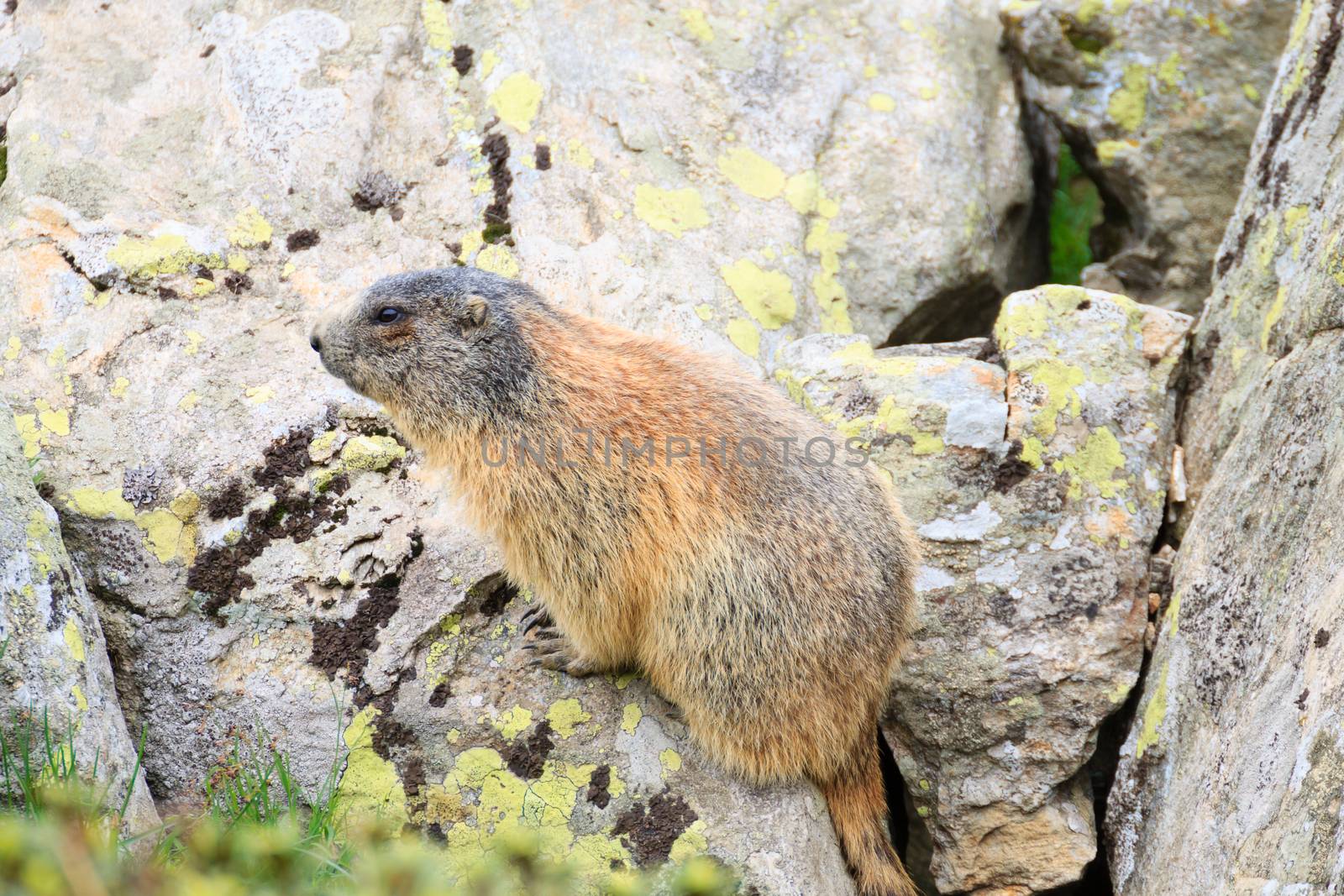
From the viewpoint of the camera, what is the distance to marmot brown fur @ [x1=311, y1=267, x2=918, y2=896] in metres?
5.82

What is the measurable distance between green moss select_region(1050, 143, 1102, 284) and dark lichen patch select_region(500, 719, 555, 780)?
620 cm

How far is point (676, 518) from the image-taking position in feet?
19.2

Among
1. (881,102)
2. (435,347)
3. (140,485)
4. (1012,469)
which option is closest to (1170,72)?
(881,102)

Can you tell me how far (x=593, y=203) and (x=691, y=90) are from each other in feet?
4.42

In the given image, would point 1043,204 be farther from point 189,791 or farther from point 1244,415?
point 189,791

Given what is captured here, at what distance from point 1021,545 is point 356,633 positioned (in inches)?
149

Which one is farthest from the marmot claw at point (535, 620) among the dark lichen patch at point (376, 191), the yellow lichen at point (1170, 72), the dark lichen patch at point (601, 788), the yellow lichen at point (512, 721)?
the yellow lichen at point (1170, 72)

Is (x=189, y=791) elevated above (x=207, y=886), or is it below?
below

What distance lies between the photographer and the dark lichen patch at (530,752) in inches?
233

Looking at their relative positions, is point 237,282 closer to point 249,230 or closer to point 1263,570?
point 249,230

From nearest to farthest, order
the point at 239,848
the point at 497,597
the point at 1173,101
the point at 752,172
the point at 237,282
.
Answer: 1. the point at 239,848
2. the point at 497,597
3. the point at 237,282
4. the point at 752,172
5. the point at 1173,101

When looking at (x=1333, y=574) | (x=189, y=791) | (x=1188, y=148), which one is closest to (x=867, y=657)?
(x=1333, y=574)

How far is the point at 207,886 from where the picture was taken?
210 cm

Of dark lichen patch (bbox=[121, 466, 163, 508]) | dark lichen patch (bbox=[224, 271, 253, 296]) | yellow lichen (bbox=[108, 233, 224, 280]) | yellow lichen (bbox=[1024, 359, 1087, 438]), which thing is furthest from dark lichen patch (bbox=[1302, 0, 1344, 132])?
dark lichen patch (bbox=[121, 466, 163, 508])
